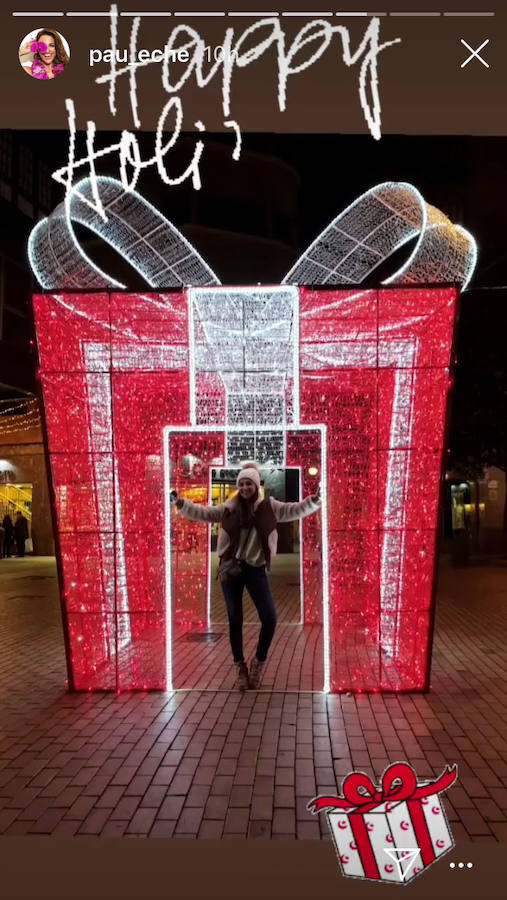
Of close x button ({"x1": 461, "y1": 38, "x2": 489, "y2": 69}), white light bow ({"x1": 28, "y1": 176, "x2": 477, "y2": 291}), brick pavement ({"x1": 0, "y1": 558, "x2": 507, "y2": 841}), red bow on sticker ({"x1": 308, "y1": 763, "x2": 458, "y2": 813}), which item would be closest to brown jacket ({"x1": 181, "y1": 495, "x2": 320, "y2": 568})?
brick pavement ({"x1": 0, "y1": 558, "x2": 507, "y2": 841})

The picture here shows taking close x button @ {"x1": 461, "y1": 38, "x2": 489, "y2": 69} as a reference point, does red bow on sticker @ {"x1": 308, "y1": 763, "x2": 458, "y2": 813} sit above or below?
below

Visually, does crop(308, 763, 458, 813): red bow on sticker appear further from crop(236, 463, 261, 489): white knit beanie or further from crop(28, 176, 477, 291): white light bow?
crop(28, 176, 477, 291): white light bow

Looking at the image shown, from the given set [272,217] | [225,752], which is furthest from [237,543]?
[272,217]

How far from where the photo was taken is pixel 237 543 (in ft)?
19.1

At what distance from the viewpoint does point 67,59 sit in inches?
126

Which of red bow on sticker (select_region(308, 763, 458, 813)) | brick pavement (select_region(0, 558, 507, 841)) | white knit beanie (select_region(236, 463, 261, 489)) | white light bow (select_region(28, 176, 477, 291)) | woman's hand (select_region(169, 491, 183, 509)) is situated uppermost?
white light bow (select_region(28, 176, 477, 291))

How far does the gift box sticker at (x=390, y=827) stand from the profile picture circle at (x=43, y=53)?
3.34 metres

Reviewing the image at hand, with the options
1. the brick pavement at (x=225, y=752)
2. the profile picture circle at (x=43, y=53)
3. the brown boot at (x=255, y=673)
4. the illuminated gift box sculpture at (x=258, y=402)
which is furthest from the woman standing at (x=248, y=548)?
the profile picture circle at (x=43, y=53)

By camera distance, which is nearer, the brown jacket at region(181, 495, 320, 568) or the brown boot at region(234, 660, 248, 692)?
the brown jacket at region(181, 495, 320, 568)

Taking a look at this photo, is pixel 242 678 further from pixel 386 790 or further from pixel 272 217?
pixel 272 217

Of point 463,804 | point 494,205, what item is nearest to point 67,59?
point 463,804

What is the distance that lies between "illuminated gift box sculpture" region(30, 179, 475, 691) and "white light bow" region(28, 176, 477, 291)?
0.04ft

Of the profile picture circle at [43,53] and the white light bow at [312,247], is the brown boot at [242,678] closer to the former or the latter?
the white light bow at [312,247]

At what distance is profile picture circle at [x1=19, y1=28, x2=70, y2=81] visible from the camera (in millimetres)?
3107
